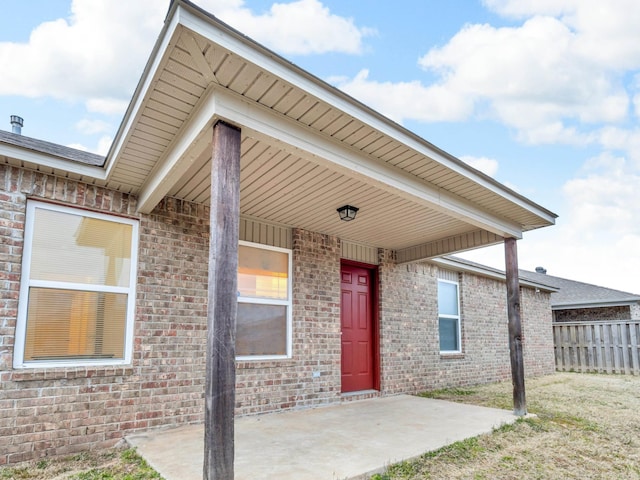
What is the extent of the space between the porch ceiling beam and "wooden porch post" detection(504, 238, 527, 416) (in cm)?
27

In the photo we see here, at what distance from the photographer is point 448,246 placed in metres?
6.89

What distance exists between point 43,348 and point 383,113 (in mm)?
3786

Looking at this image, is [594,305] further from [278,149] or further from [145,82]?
[145,82]

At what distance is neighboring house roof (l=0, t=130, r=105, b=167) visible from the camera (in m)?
3.66

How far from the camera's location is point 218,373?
2.51 metres

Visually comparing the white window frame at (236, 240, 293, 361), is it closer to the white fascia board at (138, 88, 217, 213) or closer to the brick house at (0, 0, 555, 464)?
the brick house at (0, 0, 555, 464)

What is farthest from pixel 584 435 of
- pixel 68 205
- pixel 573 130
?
pixel 573 130

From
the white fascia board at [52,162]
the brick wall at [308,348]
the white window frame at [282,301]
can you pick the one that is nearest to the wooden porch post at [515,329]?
the brick wall at [308,348]

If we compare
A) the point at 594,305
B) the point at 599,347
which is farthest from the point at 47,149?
the point at 594,305

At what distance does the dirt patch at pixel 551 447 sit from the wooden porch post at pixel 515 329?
0.87ft

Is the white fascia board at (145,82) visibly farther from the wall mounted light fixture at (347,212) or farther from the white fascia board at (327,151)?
the wall mounted light fixture at (347,212)

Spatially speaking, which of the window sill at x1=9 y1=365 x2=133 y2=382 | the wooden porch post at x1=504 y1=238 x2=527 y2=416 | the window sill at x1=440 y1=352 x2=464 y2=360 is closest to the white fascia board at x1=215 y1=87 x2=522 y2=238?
the wooden porch post at x1=504 y1=238 x2=527 y2=416

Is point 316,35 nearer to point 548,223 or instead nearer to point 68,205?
point 548,223

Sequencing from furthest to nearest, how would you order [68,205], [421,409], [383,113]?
[421,409] → [68,205] → [383,113]
